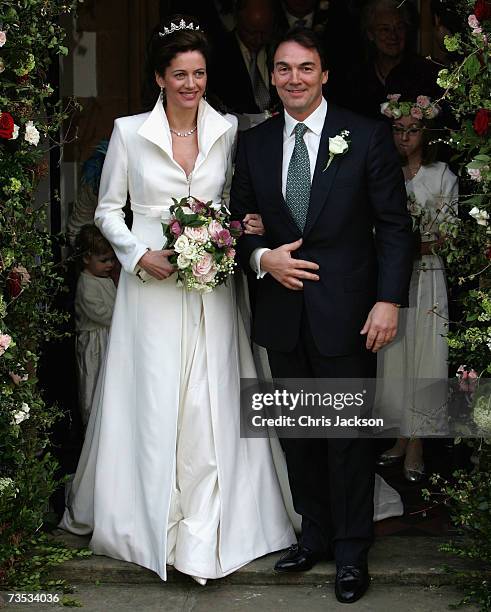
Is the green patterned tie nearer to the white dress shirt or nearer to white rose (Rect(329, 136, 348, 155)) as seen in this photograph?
the white dress shirt

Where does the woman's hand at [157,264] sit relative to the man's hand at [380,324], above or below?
above

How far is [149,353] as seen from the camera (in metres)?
5.24

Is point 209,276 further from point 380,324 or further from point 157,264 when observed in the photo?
point 380,324

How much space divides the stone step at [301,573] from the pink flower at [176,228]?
56.4 inches

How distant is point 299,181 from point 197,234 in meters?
0.47

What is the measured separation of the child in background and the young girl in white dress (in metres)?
1.56

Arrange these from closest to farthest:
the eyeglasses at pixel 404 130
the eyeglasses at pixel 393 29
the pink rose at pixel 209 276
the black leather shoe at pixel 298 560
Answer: the pink rose at pixel 209 276
the black leather shoe at pixel 298 560
the eyeglasses at pixel 404 130
the eyeglasses at pixel 393 29

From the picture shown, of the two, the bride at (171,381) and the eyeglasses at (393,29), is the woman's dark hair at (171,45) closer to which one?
the bride at (171,381)

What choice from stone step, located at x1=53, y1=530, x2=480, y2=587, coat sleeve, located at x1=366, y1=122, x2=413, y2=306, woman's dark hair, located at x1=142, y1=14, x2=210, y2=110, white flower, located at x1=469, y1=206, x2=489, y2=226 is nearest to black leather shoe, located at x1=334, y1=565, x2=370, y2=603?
stone step, located at x1=53, y1=530, x2=480, y2=587

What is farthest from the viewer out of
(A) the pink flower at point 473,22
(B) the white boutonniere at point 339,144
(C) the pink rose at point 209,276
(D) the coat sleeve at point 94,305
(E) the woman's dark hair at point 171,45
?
(D) the coat sleeve at point 94,305

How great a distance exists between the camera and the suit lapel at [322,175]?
486cm

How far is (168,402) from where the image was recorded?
5219mm

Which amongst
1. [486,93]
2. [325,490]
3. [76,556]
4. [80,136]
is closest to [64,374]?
[80,136]

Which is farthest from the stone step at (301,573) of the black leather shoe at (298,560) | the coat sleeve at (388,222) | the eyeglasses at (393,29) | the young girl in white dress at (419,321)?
the eyeglasses at (393,29)
